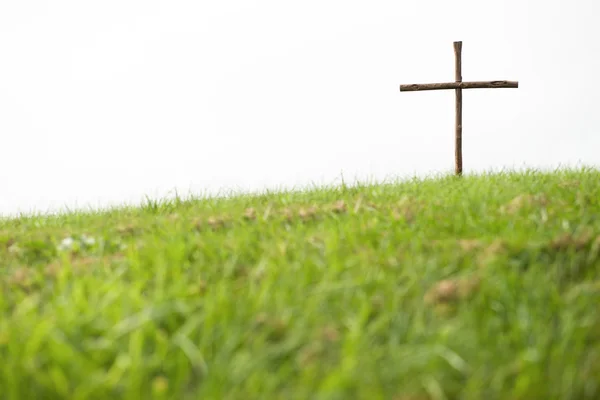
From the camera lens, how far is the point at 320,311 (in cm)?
321

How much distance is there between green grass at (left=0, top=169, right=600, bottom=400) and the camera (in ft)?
8.63

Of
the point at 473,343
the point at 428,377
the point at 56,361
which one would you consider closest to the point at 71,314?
the point at 56,361

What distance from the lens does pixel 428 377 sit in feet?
8.52

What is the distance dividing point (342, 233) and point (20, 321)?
244cm

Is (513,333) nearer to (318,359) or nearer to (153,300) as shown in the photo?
(318,359)

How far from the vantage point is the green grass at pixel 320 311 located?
2629 millimetres

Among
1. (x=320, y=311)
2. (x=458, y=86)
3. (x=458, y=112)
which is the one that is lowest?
(x=320, y=311)

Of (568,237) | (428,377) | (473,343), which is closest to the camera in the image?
(428,377)

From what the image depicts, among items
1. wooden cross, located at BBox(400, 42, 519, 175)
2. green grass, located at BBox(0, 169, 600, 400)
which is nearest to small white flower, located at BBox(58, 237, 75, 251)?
green grass, located at BBox(0, 169, 600, 400)

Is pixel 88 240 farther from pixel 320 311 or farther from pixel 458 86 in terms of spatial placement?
pixel 458 86

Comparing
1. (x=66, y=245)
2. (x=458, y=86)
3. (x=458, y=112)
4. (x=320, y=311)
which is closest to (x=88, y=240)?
(x=66, y=245)

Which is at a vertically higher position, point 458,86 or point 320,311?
point 458,86

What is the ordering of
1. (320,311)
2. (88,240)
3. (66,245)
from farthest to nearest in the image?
(88,240)
(66,245)
(320,311)

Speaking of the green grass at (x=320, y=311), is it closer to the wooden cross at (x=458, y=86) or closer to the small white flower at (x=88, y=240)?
the small white flower at (x=88, y=240)
